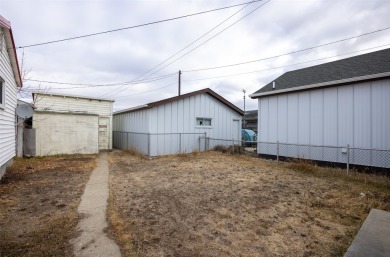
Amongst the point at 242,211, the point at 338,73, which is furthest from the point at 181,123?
the point at 242,211

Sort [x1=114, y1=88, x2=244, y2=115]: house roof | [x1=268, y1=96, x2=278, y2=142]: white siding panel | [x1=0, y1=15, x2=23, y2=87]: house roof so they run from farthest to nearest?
[x1=114, y1=88, x2=244, y2=115]: house roof → [x1=268, y1=96, x2=278, y2=142]: white siding panel → [x1=0, y1=15, x2=23, y2=87]: house roof

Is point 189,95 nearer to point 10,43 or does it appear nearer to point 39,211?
point 10,43

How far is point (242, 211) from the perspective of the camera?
479 cm

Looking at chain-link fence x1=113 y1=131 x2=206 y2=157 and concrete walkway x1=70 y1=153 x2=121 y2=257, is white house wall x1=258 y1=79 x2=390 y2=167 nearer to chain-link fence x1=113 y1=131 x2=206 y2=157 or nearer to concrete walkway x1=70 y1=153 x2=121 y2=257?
chain-link fence x1=113 y1=131 x2=206 y2=157

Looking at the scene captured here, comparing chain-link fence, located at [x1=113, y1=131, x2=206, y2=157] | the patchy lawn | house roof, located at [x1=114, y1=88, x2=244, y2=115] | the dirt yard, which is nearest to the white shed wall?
house roof, located at [x1=114, y1=88, x2=244, y2=115]

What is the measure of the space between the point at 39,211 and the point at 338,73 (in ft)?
39.4

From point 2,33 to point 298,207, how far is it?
9.68 meters

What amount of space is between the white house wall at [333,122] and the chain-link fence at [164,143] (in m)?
4.48

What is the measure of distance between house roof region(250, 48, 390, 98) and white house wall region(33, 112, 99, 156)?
1082 cm

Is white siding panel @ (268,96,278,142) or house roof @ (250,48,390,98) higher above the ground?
house roof @ (250,48,390,98)

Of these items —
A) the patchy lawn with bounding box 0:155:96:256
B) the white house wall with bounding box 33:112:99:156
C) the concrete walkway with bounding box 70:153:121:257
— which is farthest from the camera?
the white house wall with bounding box 33:112:99:156

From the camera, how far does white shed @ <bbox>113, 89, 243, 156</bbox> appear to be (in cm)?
1352

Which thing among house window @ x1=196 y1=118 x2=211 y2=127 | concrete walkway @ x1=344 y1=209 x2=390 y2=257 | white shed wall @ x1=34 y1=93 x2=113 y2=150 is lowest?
concrete walkway @ x1=344 y1=209 x2=390 y2=257

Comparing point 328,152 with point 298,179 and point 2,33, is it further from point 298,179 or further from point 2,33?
point 2,33
